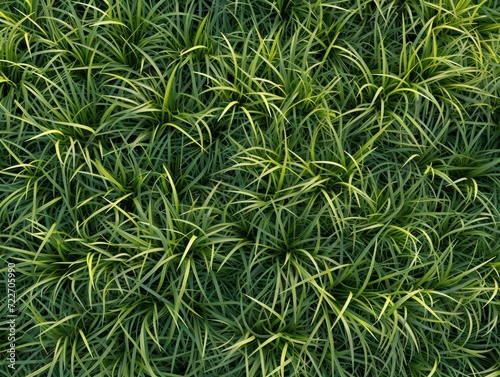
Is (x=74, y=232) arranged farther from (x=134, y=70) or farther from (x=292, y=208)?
(x=292, y=208)

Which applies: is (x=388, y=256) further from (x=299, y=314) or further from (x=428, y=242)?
(x=299, y=314)

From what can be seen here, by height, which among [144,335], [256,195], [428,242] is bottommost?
[144,335]

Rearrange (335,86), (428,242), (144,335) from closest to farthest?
(144,335) < (428,242) < (335,86)

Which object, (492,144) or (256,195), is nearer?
(256,195)

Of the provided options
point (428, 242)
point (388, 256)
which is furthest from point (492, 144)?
point (388, 256)

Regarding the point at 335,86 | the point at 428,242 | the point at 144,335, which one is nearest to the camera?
the point at 144,335

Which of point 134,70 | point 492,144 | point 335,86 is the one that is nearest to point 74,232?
point 134,70

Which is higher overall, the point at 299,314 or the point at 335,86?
the point at 335,86
